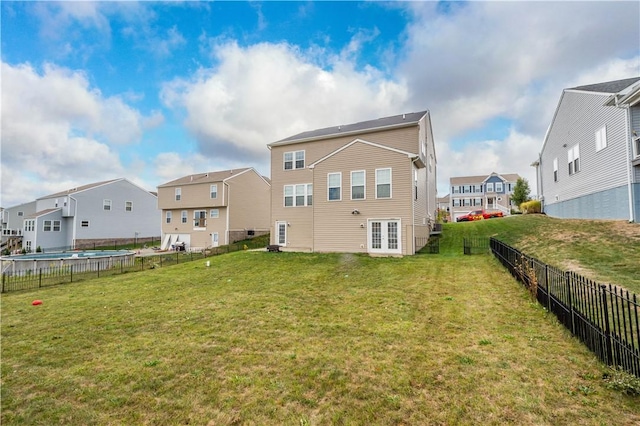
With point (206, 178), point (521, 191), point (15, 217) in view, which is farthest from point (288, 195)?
point (15, 217)

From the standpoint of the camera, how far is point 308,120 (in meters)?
29.1

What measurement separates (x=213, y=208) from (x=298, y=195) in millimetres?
14350

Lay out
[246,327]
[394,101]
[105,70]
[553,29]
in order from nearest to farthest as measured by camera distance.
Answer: [246,327], [553,29], [105,70], [394,101]

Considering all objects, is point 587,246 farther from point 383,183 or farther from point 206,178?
point 206,178

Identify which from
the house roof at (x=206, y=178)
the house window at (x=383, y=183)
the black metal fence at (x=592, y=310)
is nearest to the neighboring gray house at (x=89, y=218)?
the house roof at (x=206, y=178)

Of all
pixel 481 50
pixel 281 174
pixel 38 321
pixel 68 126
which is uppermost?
pixel 481 50

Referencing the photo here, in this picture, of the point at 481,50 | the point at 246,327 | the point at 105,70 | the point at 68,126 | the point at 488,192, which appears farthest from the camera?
the point at 488,192

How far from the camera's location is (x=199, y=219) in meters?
32.4

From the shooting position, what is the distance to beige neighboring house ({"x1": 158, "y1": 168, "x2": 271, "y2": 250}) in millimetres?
30719

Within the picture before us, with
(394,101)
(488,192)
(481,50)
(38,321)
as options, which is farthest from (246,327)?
(488,192)

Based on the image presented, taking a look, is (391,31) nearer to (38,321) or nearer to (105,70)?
(105,70)

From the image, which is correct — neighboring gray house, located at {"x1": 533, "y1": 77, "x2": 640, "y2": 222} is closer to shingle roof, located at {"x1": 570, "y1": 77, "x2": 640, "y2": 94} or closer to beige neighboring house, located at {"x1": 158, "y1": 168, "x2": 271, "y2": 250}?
shingle roof, located at {"x1": 570, "y1": 77, "x2": 640, "y2": 94}

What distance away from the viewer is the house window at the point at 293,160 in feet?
74.1

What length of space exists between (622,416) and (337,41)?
754 inches
